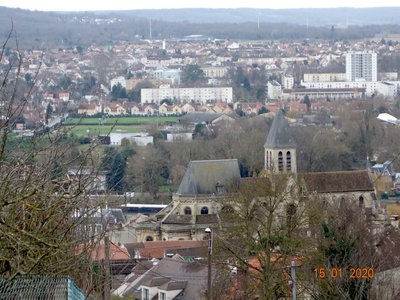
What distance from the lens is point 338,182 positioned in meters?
28.5

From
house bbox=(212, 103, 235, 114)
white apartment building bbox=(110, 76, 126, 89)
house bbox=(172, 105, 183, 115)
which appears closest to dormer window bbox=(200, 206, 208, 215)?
house bbox=(212, 103, 235, 114)

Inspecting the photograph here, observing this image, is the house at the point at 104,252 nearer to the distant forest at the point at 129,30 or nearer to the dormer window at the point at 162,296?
the dormer window at the point at 162,296

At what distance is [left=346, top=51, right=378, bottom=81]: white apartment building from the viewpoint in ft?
343

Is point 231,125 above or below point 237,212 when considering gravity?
below

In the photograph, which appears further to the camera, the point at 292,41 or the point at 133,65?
the point at 292,41

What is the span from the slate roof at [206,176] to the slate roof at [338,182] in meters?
1.50

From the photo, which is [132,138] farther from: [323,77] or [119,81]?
[323,77]

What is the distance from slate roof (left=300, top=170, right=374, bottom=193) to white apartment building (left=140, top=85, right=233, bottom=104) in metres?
56.6

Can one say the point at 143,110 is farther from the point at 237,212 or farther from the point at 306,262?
the point at 306,262

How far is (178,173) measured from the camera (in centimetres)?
3969

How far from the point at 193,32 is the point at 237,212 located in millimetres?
152660

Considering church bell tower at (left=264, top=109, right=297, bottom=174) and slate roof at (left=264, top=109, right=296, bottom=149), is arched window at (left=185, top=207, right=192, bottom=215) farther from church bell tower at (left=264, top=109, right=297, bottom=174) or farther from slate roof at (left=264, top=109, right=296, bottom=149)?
slate roof at (left=264, top=109, right=296, bottom=149)

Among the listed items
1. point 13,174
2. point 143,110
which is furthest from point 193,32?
point 13,174

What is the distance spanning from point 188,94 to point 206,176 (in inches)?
2540
